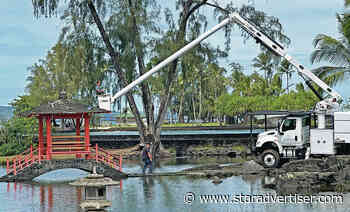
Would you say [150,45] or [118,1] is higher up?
[118,1]

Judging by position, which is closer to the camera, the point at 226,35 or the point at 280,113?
the point at 280,113

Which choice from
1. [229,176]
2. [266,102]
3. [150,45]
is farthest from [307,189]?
[266,102]

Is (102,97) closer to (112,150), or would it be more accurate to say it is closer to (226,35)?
(226,35)

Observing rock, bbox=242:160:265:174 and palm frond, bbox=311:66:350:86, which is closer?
rock, bbox=242:160:265:174

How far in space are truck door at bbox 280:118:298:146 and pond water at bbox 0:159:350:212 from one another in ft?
10.0

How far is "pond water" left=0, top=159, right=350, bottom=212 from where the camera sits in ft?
62.2

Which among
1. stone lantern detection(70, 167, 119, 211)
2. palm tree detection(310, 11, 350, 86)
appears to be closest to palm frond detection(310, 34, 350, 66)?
palm tree detection(310, 11, 350, 86)

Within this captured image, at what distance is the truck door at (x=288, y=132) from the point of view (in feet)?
96.1

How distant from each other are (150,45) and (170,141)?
1114cm

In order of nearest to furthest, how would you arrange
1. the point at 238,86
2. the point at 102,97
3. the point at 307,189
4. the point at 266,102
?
the point at 307,189 < the point at 102,97 < the point at 266,102 < the point at 238,86

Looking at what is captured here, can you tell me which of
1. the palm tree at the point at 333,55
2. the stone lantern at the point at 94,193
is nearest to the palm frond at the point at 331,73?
the palm tree at the point at 333,55

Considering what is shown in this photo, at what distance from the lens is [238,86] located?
3703 inches

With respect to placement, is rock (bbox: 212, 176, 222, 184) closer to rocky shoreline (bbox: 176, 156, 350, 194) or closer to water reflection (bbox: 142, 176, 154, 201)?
rocky shoreline (bbox: 176, 156, 350, 194)

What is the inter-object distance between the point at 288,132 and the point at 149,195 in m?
9.81
